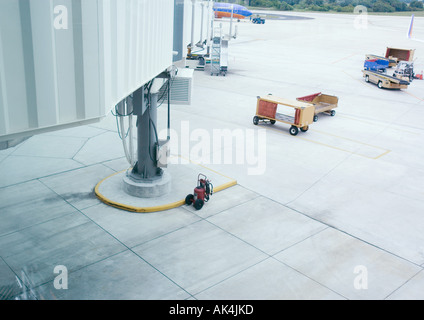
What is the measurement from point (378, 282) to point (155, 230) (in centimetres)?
560

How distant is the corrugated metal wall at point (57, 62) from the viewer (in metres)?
4.01

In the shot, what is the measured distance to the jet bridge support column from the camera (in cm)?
1252

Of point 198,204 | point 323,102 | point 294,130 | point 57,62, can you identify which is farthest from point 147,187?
point 323,102

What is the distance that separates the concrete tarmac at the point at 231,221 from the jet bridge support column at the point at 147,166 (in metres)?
0.87

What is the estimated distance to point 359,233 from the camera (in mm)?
11844

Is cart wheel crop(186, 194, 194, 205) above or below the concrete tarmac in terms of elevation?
above

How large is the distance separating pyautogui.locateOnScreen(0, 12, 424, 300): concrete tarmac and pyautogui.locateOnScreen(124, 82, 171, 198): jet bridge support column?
87cm

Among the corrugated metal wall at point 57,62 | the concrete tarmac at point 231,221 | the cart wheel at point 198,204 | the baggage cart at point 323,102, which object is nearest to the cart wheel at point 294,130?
the concrete tarmac at point 231,221

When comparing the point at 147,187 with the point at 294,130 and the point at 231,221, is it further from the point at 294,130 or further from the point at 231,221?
the point at 294,130

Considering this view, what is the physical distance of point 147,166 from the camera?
1301 centimetres

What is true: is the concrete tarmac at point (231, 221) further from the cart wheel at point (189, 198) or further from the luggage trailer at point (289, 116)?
the luggage trailer at point (289, 116)

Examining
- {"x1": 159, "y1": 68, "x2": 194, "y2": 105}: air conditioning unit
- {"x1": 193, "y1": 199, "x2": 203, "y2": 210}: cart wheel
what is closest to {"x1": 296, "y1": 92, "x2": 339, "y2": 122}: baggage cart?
{"x1": 159, "y1": 68, "x2": 194, "y2": 105}: air conditioning unit

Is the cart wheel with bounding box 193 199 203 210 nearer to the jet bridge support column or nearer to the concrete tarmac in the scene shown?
the concrete tarmac
